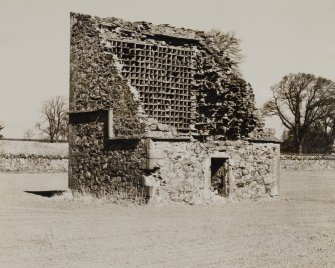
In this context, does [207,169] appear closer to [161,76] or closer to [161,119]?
[161,119]

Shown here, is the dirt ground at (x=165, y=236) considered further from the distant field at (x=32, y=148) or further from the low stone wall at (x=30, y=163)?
the distant field at (x=32, y=148)

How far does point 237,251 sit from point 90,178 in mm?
9685

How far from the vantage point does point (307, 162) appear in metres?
51.8

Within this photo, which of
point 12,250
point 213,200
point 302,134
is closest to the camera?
point 12,250

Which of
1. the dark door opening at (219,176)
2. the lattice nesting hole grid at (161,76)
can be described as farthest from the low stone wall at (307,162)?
the dark door opening at (219,176)

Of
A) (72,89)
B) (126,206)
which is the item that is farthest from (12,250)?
(72,89)

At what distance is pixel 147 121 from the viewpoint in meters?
16.0

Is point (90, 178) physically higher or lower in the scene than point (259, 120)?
lower

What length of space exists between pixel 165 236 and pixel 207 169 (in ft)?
23.1

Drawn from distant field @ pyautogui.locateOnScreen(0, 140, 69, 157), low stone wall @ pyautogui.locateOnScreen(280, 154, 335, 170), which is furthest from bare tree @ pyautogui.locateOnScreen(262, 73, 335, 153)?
distant field @ pyautogui.locateOnScreen(0, 140, 69, 157)

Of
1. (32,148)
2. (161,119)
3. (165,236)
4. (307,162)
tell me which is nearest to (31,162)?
(32,148)

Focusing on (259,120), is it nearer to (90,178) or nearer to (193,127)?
(193,127)

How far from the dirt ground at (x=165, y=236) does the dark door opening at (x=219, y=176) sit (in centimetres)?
174

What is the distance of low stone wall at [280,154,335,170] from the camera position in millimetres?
50031
